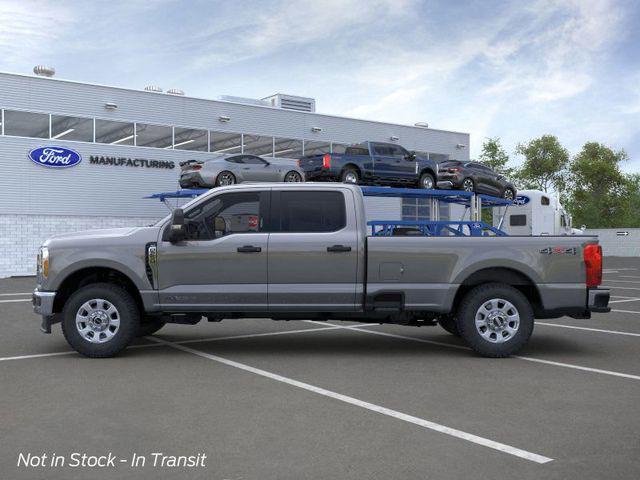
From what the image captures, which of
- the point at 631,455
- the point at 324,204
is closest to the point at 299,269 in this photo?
the point at 324,204

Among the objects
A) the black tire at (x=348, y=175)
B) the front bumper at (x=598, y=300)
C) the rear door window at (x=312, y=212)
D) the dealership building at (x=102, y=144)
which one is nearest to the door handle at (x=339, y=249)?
the rear door window at (x=312, y=212)

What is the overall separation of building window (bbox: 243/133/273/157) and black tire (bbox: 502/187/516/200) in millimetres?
12570

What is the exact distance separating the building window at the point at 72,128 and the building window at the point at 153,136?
2073 mm

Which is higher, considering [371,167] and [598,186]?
[598,186]

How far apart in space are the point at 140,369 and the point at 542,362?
178 inches

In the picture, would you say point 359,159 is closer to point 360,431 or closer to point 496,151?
point 360,431

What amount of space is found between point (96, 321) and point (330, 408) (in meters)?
3.70

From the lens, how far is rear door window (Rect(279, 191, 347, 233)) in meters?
8.25

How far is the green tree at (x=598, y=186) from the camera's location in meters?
70.7

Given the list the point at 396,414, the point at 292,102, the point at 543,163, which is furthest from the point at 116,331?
the point at 543,163

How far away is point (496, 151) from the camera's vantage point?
69188 millimetres

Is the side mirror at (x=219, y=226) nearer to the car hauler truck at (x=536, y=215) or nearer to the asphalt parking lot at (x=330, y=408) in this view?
the asphalt parking lot at (x=330, y=408)

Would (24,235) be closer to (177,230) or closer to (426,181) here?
(426,181)

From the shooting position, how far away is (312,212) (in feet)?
27.3
